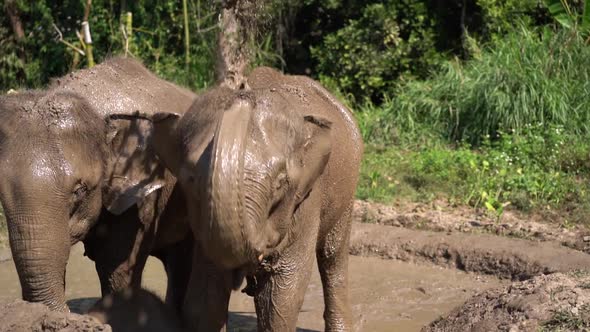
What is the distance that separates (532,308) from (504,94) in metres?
7.35

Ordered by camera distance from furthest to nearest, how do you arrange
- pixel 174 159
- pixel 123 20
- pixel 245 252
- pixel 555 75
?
1. pixel 123 20
2. pixel 555 75
3. pixel 174 159
4. pixel 245 252

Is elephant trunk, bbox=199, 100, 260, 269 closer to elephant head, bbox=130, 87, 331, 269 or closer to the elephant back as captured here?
elephant head, bbox=130, 87, 331, 269

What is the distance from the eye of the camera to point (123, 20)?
15.7 metres

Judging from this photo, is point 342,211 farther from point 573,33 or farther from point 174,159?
point 573,33

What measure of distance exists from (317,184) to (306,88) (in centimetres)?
122

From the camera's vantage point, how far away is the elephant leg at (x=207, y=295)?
18.1ft

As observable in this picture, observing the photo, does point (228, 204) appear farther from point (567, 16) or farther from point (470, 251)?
point (567, 16)

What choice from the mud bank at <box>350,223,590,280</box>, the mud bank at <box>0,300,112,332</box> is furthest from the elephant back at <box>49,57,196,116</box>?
the mud bank at <box>350,223,590,280</box>

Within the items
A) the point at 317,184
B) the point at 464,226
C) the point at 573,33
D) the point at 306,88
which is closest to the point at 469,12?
the point at 573,33

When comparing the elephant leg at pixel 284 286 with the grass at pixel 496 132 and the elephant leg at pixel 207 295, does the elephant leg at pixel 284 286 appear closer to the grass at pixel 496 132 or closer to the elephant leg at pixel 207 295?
the elephant leg at pixel 207 295

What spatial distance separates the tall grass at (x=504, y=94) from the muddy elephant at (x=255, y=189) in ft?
21.9

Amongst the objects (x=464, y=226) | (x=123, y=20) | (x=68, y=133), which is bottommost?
(x=464, y=226)

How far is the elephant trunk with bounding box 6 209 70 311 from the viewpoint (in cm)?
550

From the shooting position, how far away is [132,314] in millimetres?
6711
